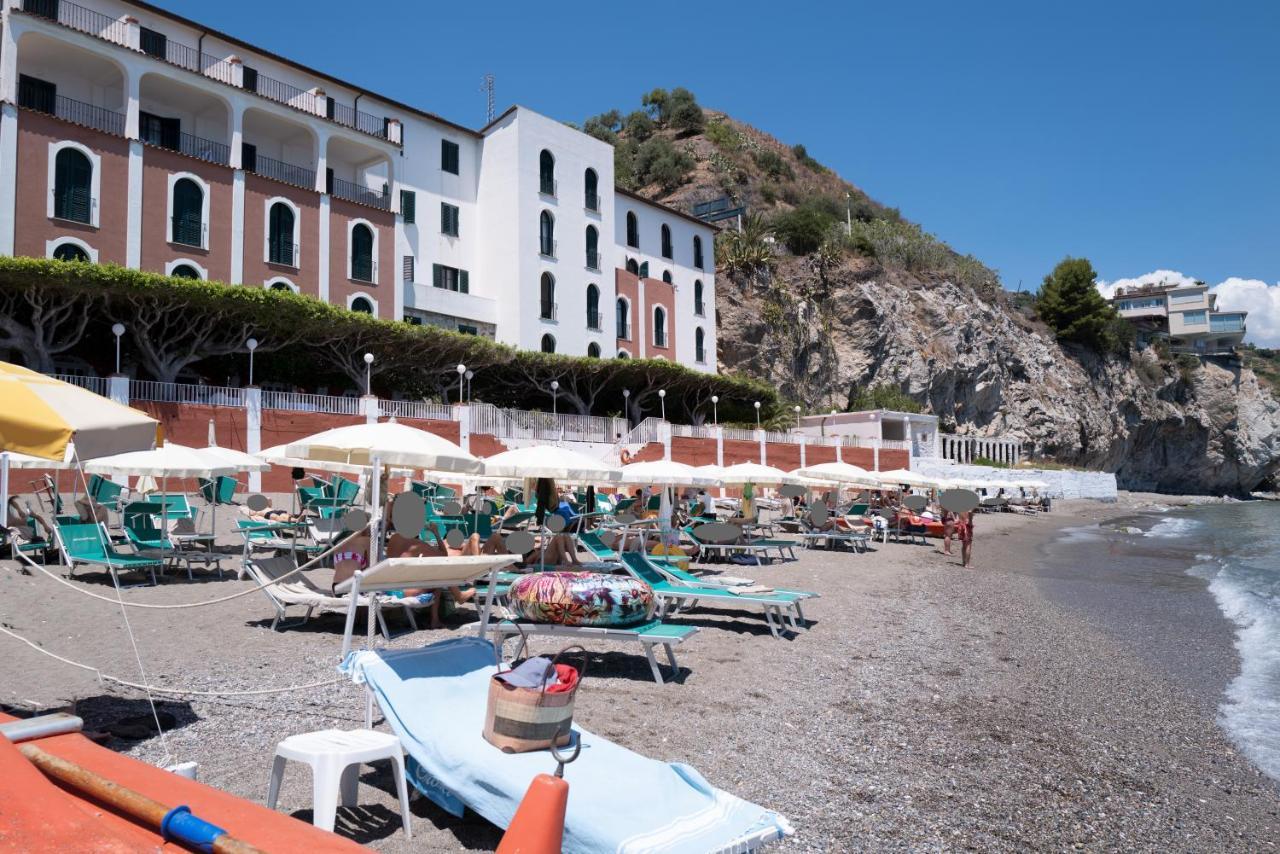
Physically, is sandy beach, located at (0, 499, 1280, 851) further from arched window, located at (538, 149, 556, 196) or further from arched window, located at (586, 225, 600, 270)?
arched window, located at (586, 225, 600, 270)

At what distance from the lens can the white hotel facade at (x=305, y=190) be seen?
23406 millimetres

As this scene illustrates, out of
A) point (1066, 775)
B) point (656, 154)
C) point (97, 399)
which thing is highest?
point (656, 154)

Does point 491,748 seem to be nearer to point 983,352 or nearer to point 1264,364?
point 983,352

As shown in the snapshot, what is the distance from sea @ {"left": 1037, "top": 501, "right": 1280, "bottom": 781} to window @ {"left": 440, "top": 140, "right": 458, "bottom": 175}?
1073 inches

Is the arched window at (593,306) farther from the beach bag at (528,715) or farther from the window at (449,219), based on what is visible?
the beach bag at (528,715)

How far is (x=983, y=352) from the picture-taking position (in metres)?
55.8

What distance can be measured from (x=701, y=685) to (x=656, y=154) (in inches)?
2659

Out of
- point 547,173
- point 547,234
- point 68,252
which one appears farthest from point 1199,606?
point 547,173

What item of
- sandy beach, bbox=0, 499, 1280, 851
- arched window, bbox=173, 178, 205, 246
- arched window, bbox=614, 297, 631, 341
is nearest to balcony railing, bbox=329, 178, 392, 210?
arched window, bbox=173, 178, 205, 246

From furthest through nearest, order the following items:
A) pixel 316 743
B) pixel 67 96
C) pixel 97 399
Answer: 1. pixel 67 96
2. pixel 97 399
3. pixel 316 743

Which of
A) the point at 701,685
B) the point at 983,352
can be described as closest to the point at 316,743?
the point at 701,685

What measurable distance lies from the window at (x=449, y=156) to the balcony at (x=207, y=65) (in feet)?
11.3

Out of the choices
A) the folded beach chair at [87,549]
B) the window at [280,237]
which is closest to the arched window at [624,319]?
the window at [280,237]

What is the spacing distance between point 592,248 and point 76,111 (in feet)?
66.9
